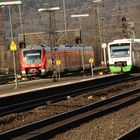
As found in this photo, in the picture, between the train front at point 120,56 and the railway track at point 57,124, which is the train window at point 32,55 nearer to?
the train front at point 120,56

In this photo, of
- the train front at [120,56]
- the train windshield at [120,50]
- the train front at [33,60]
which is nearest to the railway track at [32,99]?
the train front at [33,60]

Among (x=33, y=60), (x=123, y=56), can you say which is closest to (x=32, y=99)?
(x=33, y=60)

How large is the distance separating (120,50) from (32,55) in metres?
8.07

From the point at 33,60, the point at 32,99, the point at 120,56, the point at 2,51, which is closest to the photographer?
the point at 32,99

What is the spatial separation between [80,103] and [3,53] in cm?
Result: 5449

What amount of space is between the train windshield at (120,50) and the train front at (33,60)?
642 cm

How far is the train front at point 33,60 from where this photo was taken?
45.9 meters

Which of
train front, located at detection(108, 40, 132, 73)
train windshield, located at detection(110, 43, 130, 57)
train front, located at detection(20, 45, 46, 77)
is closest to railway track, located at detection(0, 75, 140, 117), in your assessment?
train front, located at detection(20, 45, 46, 77)

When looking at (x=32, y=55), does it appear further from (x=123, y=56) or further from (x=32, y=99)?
(x=32, y=99)

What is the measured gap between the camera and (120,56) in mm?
46469

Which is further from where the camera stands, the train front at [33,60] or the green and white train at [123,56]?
the green and white train at [123,56]

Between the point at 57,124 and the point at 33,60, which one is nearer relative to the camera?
the point at 57,124

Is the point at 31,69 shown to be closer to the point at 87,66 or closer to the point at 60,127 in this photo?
the point at 87,66

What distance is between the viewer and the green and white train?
46094 mm
